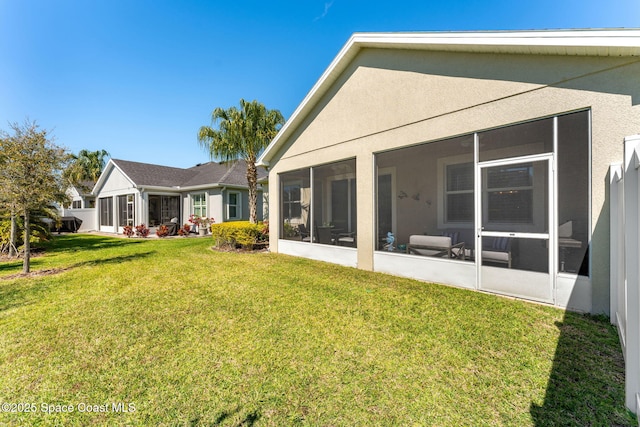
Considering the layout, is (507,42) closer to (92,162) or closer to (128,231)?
(128,231)

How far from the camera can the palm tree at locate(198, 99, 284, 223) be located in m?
12.3

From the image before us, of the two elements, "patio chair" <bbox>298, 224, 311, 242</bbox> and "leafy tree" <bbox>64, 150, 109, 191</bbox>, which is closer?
"patio chair" <bbox>298, 224, 311, 242</bbox>

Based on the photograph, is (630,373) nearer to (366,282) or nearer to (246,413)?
(246,413)

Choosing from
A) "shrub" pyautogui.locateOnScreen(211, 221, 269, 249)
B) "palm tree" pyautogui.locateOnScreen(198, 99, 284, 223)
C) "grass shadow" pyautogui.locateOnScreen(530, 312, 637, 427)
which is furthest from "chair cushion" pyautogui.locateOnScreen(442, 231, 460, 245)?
"palm tree" pyautogui.locateOnScreen(198, 99, 284, 223)

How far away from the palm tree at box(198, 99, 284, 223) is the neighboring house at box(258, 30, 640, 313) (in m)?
4.16

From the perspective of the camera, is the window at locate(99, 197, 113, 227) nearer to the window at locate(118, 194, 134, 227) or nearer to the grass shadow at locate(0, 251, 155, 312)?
the window at locate(118, 194, 134, 227)

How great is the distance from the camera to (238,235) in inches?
432

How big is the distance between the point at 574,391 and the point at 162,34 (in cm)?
1610

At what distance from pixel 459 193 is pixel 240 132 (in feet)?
32.5

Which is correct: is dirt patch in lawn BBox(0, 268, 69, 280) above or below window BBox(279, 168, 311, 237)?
below

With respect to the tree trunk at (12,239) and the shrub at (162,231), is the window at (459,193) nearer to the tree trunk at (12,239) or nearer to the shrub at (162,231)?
the tree trunk at (12,239)

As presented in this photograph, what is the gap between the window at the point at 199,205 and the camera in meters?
17.7

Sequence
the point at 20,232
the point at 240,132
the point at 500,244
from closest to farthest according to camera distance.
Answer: the point at 500,244
the point at 20,232
the point at 240,132

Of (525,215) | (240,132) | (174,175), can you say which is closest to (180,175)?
(174,175)
